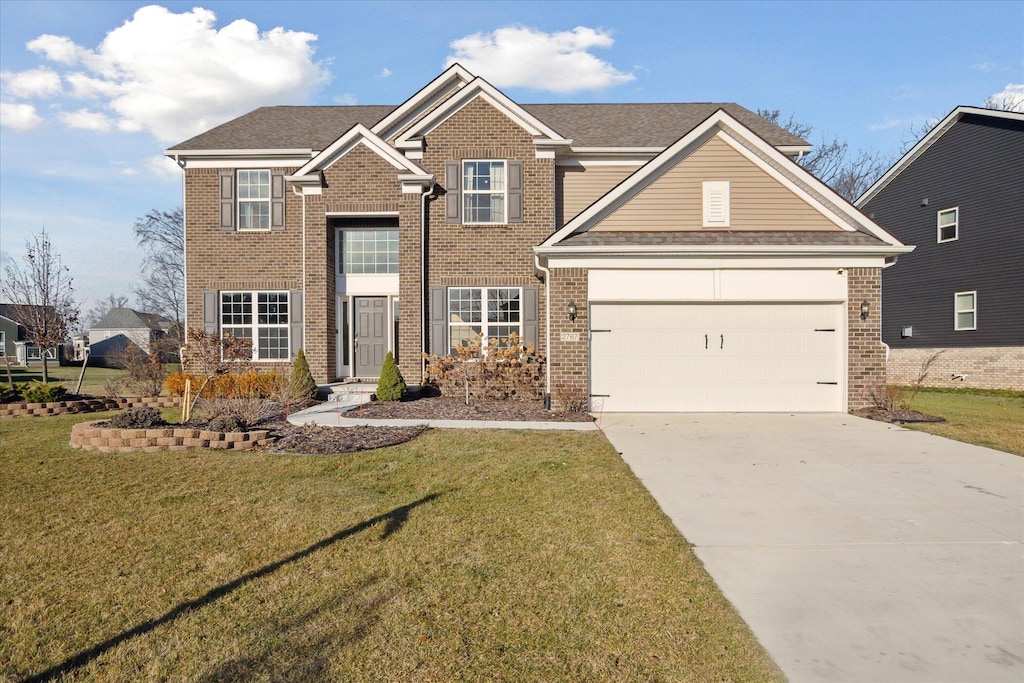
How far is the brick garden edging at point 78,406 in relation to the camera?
1280cm

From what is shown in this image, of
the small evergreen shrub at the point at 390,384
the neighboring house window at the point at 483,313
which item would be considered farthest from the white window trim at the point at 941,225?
the small evergreen shrub at the point at 390,384

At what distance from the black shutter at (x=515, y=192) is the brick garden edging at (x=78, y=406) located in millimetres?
9187

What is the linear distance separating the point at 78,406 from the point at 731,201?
48.4 feet

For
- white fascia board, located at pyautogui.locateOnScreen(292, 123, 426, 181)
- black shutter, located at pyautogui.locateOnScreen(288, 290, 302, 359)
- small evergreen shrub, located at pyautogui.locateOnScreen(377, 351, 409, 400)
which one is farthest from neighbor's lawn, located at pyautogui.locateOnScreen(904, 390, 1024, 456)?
black shutter, located at pyautogui.locateOnScreen(288, 290, 302, 359)

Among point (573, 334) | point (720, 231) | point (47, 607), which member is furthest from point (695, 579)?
point (720, 231)

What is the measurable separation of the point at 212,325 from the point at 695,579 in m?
15.2

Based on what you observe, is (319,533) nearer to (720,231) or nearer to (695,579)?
(695,579)

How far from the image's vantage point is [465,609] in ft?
12.3

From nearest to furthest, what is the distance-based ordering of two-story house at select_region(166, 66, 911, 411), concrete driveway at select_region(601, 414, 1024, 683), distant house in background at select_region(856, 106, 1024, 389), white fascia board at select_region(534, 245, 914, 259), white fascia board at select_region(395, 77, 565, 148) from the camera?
concrete driveway at select_region(601, 414, 1024, 683) < white fascia board at select_region(534, 245, 914, 259) < two-story house at select_region(166, 66, 911, 411) < white fascia board at select_region(395, 77, 565, 148) < distant house in background at select_region(856, 106, 1024, 389)

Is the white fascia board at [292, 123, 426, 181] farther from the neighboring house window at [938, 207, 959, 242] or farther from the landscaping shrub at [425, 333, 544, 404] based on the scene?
the neighboring house window at [938, 207, 959, 242]

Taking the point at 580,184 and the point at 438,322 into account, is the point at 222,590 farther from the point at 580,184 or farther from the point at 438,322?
the point at 580,184

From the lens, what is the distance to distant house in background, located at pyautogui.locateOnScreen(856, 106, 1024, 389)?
63.8 ft

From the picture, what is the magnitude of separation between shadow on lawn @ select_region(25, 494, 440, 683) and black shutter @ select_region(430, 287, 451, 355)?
9.01m

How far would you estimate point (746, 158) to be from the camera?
41.0ft
